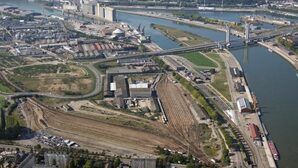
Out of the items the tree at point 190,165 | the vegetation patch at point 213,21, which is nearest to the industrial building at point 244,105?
the tree at point 190,165

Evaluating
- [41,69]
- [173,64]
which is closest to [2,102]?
[41,69]

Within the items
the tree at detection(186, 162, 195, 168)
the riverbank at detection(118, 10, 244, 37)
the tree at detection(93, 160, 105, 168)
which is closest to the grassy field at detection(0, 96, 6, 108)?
the tree at detection(93, 160, 105, 168)

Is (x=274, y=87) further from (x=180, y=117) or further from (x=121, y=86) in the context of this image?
(x=121, y=86)

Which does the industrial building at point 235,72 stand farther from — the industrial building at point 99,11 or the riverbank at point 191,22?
the industrial building at point 99,11

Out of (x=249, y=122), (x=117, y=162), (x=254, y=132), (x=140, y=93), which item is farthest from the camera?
(x=140, y=93)

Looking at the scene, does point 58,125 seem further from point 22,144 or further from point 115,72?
point 115,72
